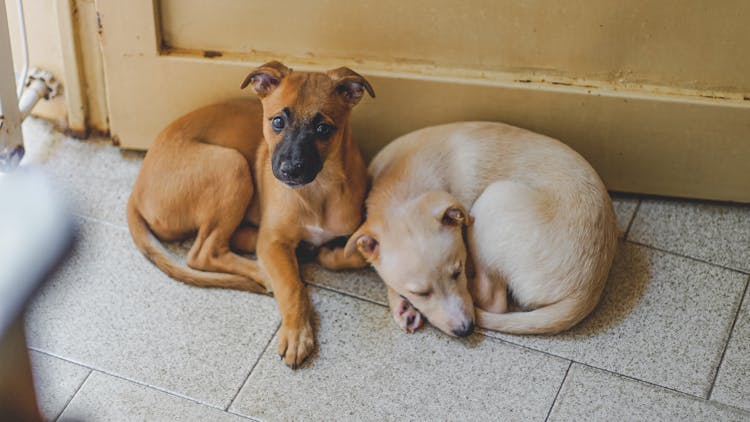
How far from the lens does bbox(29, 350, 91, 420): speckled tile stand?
2.29m

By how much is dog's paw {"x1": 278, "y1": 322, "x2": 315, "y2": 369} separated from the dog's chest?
326 millimetres

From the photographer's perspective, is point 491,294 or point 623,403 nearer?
point 623,403

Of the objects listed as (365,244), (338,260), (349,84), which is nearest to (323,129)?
(349,84)

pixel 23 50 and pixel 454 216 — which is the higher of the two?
pixel 23 50

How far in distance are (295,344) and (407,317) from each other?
→ 36cm

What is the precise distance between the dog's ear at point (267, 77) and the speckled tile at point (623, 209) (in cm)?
127

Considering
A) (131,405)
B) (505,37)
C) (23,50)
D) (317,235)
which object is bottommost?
(131,405)

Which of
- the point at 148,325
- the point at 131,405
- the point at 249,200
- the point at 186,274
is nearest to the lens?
the point at 131,405

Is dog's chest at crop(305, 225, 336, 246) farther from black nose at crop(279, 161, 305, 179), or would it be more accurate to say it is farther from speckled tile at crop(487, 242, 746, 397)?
speckled tile at crop(487, 242, 746, 397)

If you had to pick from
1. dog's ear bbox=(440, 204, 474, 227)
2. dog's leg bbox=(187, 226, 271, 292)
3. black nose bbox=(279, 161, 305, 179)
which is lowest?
dog's leg bbox=(187, 226, 271, 292)

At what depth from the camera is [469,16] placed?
107 inches

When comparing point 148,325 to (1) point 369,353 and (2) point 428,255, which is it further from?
(2) point 428,255

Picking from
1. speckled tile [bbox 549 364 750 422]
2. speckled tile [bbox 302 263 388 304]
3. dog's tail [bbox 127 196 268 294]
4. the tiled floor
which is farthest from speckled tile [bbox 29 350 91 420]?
speckled tile [bbox 549 364 750 422]

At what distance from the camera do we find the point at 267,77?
2570mm
